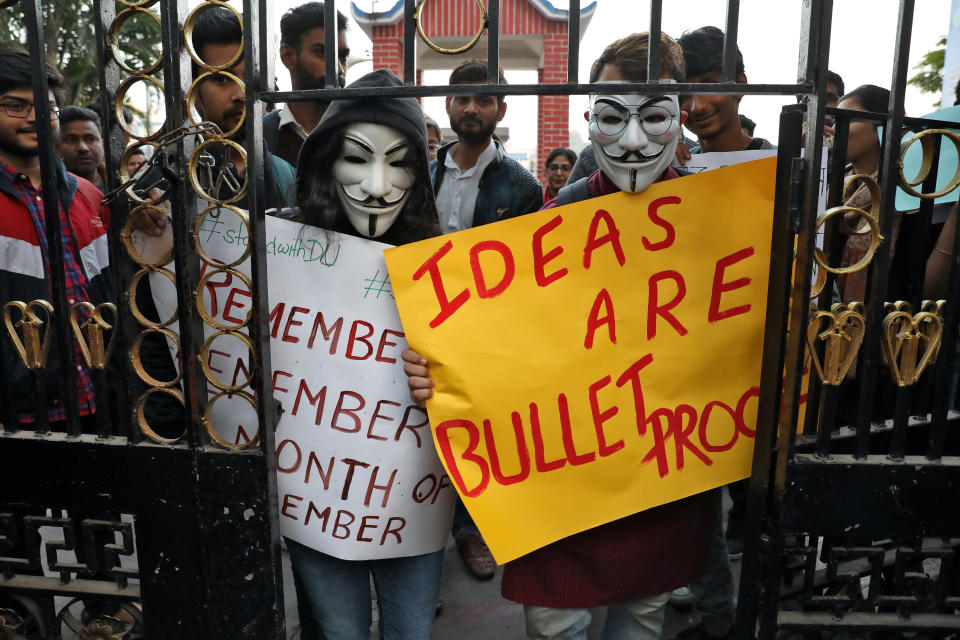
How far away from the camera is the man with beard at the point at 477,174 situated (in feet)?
9.91

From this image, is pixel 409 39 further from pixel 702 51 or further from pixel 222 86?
pixel 702 51

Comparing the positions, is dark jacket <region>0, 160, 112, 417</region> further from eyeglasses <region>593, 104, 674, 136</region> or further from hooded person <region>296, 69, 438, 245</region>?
eyeglasses <region>593, 104, 674, 136</region>

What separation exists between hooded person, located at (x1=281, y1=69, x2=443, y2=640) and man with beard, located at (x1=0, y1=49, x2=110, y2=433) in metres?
0.54

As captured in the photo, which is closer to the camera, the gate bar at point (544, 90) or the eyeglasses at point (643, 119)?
the gate bar at point (544, 90)

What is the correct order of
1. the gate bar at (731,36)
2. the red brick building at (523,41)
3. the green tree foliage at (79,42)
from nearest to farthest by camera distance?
the gate bar at (731,36) < the red brick building at (523,41) < the green tree foliage at (79,42)

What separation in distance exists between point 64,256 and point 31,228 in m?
0.11

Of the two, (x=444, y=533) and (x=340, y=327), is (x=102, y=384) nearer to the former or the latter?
(x=340, y=327)

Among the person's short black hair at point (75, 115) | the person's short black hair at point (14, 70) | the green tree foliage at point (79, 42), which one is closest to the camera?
the person's short black hair at point (14, 70)

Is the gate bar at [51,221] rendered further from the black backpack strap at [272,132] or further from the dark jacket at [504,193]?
the dark jacket at [504,193]

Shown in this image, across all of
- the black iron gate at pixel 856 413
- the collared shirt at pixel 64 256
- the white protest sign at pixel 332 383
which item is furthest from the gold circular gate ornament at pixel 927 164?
the collared shirt at pixel 64 256

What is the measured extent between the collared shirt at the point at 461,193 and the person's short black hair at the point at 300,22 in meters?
0.88

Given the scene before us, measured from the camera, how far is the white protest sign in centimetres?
150

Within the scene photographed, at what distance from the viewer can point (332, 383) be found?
1518 millimetres

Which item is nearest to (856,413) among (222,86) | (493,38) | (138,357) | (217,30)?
(493,38)
